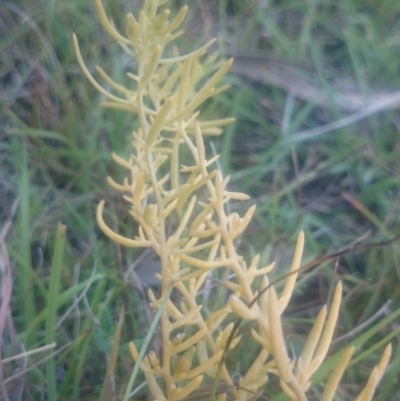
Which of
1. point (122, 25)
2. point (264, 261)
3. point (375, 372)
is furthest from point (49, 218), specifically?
point (375, 372)

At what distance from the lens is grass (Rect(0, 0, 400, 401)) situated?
0.59 meters

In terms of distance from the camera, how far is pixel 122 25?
979 millimetres

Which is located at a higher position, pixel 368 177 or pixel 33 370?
pixel 368 177

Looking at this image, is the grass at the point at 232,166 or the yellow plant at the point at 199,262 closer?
the yellow plant at the point at 199,262

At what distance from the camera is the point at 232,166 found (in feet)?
2.84

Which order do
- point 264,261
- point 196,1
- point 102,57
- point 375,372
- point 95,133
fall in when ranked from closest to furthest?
point 375,372 < point 264,261 < point 95,133 < point 102,57 < point 196,1

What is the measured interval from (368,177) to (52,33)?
1.93 feet

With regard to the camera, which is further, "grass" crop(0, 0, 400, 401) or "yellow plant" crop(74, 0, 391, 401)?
"grass" crop(0, 0, 400, 401)

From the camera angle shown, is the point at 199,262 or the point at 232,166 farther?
the point at 232,166

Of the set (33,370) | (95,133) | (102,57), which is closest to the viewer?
(33,370)

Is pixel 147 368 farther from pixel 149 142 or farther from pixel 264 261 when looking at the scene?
pixel 264 261

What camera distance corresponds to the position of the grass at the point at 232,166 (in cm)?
59

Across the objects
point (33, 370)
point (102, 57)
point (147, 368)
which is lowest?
point (33, 370)

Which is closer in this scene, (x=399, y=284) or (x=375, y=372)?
(x=375, y=372)
